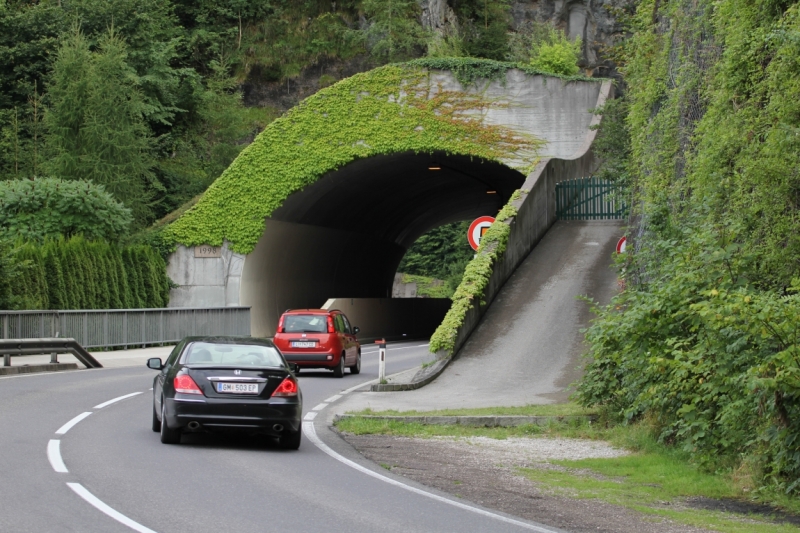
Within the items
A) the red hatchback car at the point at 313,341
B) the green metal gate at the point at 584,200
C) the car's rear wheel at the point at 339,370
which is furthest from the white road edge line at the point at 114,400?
the green metal gate at the point at 584,200

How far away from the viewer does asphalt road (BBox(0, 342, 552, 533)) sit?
8086 mm

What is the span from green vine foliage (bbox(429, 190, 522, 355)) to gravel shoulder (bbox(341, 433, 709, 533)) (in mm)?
8062

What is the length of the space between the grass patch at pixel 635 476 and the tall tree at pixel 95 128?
88.5ft

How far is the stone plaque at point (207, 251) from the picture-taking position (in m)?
37.0

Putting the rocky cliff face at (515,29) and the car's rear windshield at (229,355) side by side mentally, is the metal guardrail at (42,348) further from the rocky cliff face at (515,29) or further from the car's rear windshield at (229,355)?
the rocky cliff face at (515,29)

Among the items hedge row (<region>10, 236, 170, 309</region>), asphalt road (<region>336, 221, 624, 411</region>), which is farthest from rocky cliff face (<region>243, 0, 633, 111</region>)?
asphalt road (<region>336, 221, 624, 411</region>)

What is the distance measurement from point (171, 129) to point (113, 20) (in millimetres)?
6504

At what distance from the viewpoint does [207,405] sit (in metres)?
12.4

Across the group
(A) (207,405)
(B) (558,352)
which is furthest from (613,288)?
(A) (207,405)

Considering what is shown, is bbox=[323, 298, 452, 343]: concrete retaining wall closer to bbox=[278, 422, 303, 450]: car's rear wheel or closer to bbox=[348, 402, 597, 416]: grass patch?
bbox=[348, 402, 597, 416]: grass patch

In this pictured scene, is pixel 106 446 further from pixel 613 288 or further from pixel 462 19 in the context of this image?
pixel 462 19

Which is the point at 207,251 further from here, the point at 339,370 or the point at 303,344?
the point at 339,370

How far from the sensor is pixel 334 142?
36594 mm

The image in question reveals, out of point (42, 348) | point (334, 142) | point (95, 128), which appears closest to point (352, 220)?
point (334, 142)
